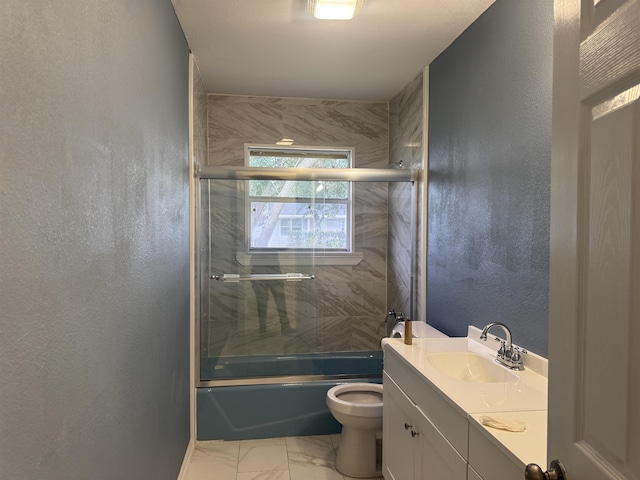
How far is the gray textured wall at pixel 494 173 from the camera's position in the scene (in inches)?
72.2

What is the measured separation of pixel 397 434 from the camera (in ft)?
7.09

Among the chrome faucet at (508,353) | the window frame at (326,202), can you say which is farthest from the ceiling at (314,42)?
the chrome faucet at (508,353)

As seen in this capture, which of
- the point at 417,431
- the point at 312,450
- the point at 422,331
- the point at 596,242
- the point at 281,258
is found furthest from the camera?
the point at 281,258

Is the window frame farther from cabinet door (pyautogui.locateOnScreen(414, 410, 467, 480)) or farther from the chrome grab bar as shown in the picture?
cabinet door (pyautogui.locateOnScreen(414, 410, 467, 480))

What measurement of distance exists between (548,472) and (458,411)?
593 mm

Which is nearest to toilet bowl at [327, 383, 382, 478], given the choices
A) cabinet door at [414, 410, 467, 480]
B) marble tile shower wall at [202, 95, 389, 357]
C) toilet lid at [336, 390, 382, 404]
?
toilet lid at [336, 390, 382, 404]

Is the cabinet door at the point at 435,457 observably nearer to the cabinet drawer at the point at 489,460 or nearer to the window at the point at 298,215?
the cabinet drawer at the point at 489,460

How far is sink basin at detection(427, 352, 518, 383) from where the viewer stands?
2010 millimetres

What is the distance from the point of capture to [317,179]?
10.7ft

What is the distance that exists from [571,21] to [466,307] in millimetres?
1840

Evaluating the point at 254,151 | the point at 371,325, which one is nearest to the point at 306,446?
the point at 371,325

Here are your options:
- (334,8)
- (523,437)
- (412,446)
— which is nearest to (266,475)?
(412,446)

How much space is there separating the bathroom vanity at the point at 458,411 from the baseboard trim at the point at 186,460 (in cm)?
111

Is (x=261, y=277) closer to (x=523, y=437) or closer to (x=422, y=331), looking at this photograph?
(x=422, y=331)
